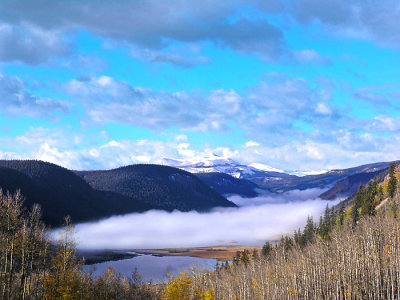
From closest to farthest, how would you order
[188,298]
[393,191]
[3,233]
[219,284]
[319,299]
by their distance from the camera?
[3,233], [319,299], [188,298], [219,284], [393,191]

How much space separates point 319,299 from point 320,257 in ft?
70.0

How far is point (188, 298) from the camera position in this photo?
310 ft

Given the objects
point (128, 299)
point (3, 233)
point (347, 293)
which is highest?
point (3, 233)

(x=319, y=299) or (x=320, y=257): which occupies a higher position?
(x=320, y=257)

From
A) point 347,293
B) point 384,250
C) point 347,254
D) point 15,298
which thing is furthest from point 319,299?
point 15,298

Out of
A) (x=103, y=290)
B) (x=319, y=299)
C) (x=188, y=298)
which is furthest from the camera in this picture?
(x=103, y=290)

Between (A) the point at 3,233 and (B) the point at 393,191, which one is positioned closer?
(A) the point at 3,233

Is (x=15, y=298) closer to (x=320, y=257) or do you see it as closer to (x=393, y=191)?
(x=320, y=257)

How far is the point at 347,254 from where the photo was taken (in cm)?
9469

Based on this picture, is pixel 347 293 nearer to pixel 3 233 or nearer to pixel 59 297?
pixel 59 297

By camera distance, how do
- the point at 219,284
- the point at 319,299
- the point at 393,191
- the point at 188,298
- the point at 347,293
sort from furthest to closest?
1. the point at 393,191
2. the point at 219,284
3. the point at 188,298
4. the point at 319,299
5. the point at 347,293

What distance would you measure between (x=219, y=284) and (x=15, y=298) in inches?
2857

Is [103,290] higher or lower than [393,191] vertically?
lower

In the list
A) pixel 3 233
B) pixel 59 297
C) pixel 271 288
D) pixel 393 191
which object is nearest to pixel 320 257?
pixel 271 288
